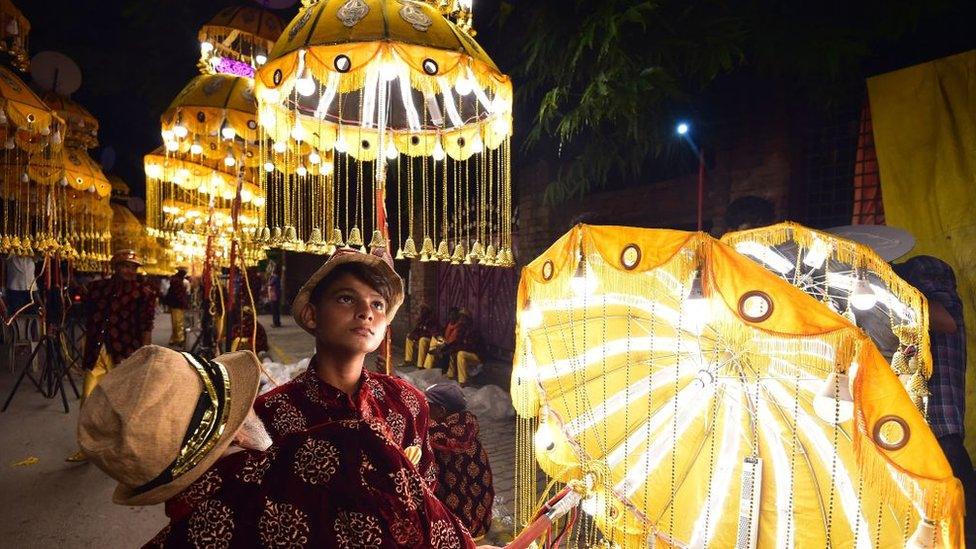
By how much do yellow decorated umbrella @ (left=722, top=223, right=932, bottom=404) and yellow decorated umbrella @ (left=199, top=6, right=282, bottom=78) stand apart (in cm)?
567

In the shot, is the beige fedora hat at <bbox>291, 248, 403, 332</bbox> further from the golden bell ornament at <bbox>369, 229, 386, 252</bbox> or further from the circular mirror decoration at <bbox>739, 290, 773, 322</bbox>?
the circular mirror decoration at <bbox>739, 290, 773, 322</bbox>

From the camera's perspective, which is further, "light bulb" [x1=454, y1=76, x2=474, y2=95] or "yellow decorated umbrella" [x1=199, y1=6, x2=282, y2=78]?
"yellow decorated umbrella" [x1=199, y1=6, x2=282, y2=78]

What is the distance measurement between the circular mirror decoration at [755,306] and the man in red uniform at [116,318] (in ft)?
22.3

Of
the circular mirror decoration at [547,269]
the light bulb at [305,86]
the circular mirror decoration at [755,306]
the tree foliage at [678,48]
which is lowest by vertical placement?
the circular mirror decoration at [755,306]

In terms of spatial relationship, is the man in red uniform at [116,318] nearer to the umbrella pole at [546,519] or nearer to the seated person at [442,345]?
the seated person at [442,345]

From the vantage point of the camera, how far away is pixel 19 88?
466 cm

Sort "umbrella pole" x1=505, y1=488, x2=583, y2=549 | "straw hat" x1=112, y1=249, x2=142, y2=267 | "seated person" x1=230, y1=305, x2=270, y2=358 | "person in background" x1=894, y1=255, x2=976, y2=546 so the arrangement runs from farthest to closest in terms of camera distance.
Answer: "seated person" x1=230, y1=305, x2=270, y2=358 → "straw hat" x1=112, y1=249, x2=142, y2=267 → "person in background" x1=894, y1=255, x2=976, y2=546 → "umbrella pole" x1=505, y1=488, x2=583, y2=549

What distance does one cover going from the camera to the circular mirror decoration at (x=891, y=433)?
4.51 feet

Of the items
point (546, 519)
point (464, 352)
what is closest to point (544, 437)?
point (546, 519)

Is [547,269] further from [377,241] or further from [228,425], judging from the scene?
[228,425]

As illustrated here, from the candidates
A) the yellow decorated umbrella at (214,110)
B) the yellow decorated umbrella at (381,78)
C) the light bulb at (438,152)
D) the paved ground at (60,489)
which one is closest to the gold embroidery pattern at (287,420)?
the yellow decorated umbrella at (381,78)

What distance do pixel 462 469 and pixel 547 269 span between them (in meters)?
1.56

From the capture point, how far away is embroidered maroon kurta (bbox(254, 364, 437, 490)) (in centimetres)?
173

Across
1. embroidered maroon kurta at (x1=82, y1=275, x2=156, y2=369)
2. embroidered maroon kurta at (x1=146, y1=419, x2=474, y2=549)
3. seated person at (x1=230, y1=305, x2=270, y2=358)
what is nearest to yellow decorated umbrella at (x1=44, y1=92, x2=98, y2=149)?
embroidered maroon kurta at (x1=82, y1=275, x2=156, y2=369)
